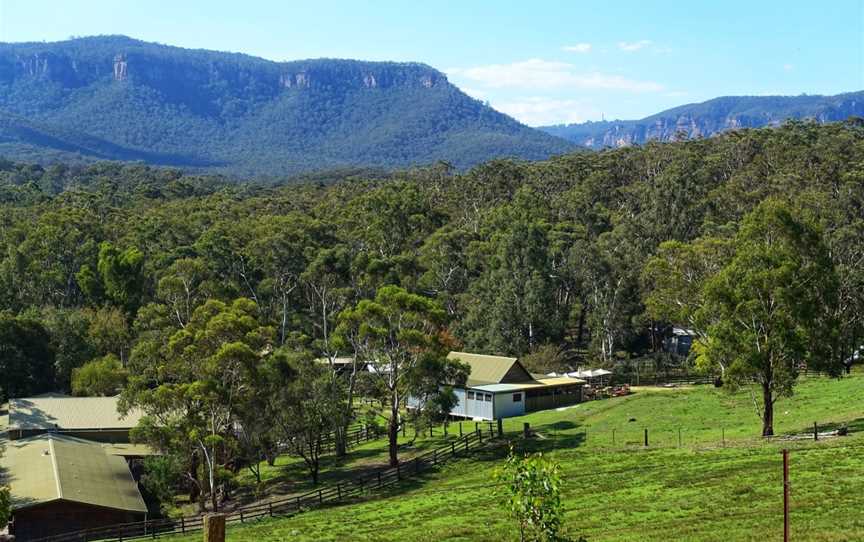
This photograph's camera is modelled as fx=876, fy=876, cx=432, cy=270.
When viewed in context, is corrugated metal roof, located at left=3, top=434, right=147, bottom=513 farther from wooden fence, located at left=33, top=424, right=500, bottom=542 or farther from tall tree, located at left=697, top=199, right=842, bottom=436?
tall tree, located at left=697, top=199, right=842, bottom=436

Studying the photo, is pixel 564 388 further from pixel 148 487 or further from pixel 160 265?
pixel 160 265

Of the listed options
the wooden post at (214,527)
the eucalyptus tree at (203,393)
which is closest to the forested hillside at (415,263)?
the eucalyptus tree at (203,393)

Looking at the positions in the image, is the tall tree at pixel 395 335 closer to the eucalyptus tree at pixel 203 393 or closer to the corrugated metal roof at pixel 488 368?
the eucalyptus tree at pixel 203 393

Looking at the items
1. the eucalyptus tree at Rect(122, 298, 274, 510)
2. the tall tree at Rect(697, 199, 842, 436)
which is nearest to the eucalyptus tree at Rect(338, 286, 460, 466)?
the eucalyptus tree at Rect(122, 298, 274, 510)

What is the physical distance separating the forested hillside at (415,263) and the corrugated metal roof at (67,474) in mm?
9968

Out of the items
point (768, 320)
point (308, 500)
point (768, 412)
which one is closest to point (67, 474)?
point (308, 500)

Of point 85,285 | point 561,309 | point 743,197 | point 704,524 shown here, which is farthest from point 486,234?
point 704,524

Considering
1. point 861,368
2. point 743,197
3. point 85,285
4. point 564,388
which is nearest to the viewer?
point 564,388

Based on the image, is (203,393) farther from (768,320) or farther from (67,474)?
(768,320)

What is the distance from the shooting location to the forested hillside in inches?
2384

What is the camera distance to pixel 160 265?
7206 centimetres

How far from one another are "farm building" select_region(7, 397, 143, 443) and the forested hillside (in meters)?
5.37

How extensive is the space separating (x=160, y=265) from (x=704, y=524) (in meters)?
57.2

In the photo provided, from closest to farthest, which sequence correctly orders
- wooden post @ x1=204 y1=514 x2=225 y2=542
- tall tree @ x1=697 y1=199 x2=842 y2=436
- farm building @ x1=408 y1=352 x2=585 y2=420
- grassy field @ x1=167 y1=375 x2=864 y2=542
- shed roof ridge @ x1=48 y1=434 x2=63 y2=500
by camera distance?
wooden post @ x1=204 y1=514 x2=225 y2=542, grassy field @ x1=167 y1=375 x2=864 y2=542, shed roof ridge @ x1=48 y1=434 x2=63 y2=500, tall tree @ x1=697 y1=199 x2=842 y2=436, farm building @ x1=408 y1=352 x2=585 y2=420
